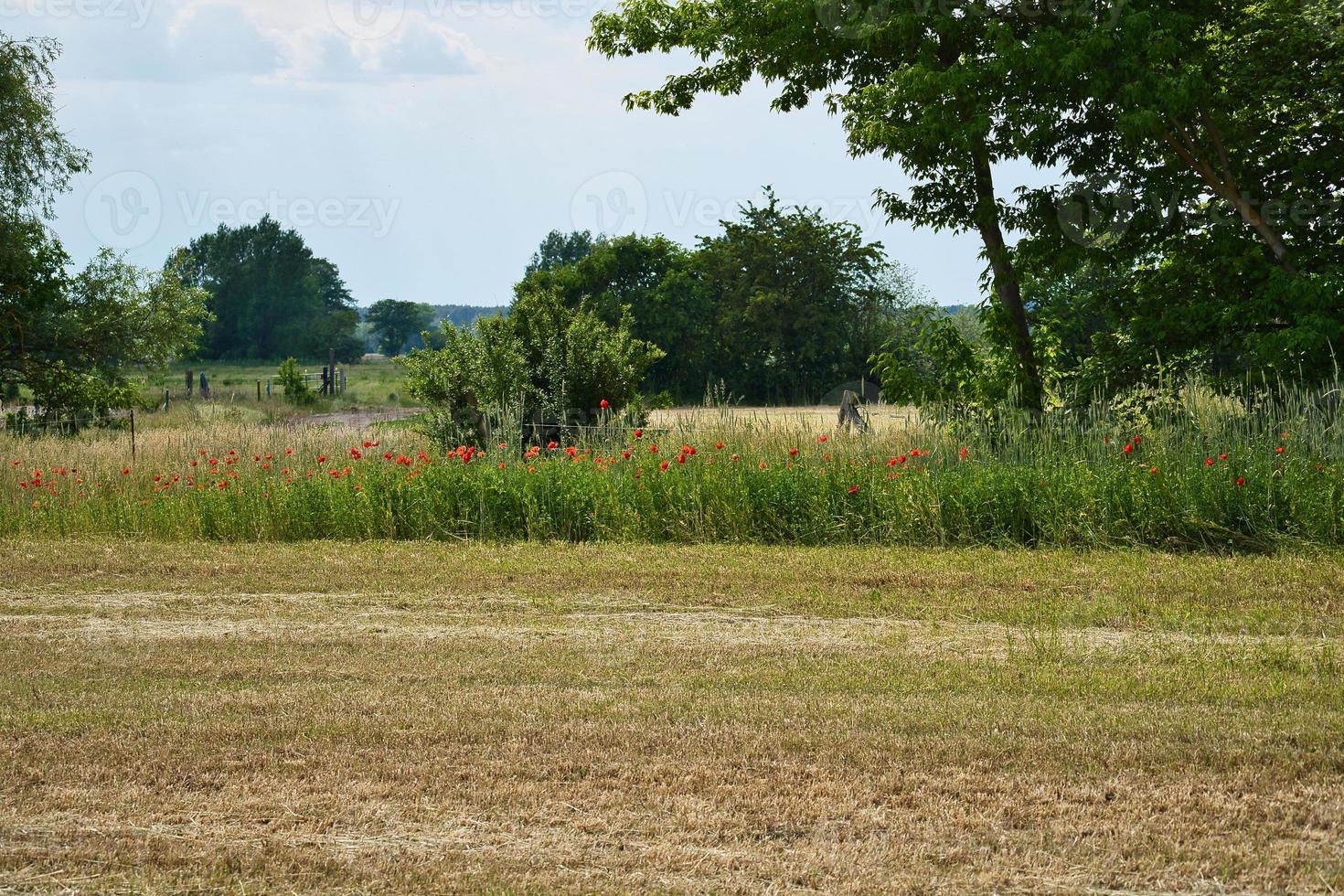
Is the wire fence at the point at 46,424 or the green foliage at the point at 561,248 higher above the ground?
the green foliage at the point at 561,248

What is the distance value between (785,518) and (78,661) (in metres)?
6.20

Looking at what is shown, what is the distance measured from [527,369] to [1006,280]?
668 centimetres

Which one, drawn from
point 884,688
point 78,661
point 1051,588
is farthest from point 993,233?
point 78,661

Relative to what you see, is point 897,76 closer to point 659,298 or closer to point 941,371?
point 941,371

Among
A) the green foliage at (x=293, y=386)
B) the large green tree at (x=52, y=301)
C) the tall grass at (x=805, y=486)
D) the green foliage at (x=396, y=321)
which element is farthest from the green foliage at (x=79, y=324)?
the green foliage at (x=396, y=321)

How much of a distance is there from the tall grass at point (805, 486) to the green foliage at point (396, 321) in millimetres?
100101

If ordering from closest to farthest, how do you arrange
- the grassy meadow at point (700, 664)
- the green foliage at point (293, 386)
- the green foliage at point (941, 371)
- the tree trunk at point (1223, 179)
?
the grassy meadow at point (700, 664) < the tree trunk at point (1223, 179) < the green foliage at point (941, 371) < the green foliage at point (293, 386)

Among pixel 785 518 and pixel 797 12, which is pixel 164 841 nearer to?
pixel 785 518

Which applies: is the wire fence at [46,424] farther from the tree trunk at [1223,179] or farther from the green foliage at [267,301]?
the green foliage at [267,301]

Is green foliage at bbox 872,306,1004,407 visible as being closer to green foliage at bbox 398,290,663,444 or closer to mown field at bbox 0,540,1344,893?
green foliage at bbox 398,290,663,444

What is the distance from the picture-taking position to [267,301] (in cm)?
8638

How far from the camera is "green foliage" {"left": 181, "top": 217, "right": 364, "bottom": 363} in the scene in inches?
3381

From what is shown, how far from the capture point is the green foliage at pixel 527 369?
688 inches

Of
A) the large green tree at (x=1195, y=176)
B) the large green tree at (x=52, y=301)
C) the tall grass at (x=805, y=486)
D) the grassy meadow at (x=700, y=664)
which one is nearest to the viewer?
the grassy meadow at (x=700, y=664)
